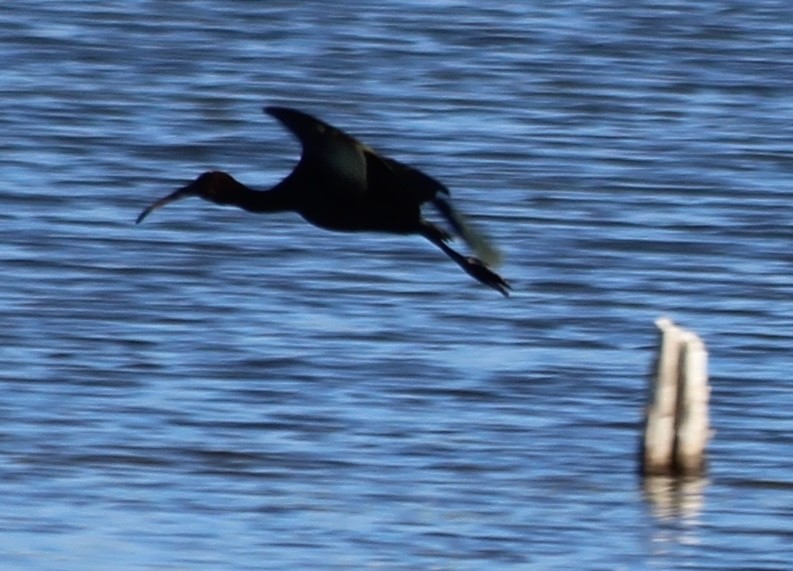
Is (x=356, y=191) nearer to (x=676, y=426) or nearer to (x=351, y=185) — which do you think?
(x=351, y=185)

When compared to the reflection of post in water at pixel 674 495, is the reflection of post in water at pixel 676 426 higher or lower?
higher

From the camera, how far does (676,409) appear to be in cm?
1011

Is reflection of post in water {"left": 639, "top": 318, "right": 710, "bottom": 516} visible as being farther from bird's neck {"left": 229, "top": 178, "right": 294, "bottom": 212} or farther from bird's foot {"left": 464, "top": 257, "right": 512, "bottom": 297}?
bird's neck {"left": 229, "top": 178, "right": 294, "bottom": 212}

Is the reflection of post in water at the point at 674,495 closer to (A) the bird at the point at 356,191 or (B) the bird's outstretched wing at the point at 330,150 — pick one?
(A) the bird at the point at 356,191

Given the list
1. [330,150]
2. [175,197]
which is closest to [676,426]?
[175,197]

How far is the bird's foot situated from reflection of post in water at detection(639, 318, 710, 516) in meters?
1.04

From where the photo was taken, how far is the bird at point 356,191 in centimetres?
812

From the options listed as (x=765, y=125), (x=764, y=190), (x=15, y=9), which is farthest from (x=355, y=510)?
(x=15, y=9)

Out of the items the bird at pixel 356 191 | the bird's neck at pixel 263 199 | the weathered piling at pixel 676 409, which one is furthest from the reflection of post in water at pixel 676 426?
the bird's neck at pixel 263 199

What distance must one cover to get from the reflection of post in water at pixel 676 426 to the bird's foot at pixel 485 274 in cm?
104

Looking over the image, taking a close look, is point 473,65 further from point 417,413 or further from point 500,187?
point 417,413

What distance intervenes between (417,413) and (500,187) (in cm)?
540

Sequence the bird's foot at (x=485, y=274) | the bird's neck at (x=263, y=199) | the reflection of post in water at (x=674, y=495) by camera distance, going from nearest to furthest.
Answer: the bird's neck at (x=263, y=199) → the bird's foot at (x=485, y=274) → the reflection of post in water at (x=674, y=495)

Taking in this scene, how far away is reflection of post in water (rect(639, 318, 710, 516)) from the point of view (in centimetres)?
985
